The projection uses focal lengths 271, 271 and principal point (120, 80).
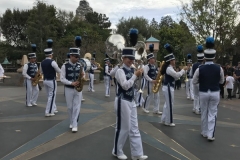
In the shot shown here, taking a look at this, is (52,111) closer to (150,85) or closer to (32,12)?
(150,85)

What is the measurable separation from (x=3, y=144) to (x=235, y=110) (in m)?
8.59

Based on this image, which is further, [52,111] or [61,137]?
[52,111]

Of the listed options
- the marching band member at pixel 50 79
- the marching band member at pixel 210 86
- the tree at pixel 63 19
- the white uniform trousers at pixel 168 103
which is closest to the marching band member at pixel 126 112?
the marching band member at pixel 210 86

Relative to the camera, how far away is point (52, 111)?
8719 millimetres

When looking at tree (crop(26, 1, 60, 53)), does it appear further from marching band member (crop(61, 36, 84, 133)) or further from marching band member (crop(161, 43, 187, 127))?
marching band member (crop(161, 43, 187, 127))

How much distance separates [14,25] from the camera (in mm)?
47188

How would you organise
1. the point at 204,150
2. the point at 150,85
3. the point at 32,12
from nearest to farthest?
1. the point at 204,150
2. the point at 150,85
3. the point at 32,12

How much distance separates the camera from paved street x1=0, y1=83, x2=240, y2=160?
17.5 ft

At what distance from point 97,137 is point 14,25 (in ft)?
150

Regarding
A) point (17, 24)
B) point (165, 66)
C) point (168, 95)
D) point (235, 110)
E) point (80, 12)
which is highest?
point (80, 12)

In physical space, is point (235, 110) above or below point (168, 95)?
below

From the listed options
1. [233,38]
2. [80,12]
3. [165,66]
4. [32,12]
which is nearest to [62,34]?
[32,12]

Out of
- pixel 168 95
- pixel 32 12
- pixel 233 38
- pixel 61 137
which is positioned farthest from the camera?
pixel 32 12

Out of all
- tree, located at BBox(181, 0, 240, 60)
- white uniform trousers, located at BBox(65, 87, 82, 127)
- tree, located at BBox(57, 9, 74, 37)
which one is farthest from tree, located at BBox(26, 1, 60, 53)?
white uniform trousers, located at BBox(65, 87, 82, 127)
